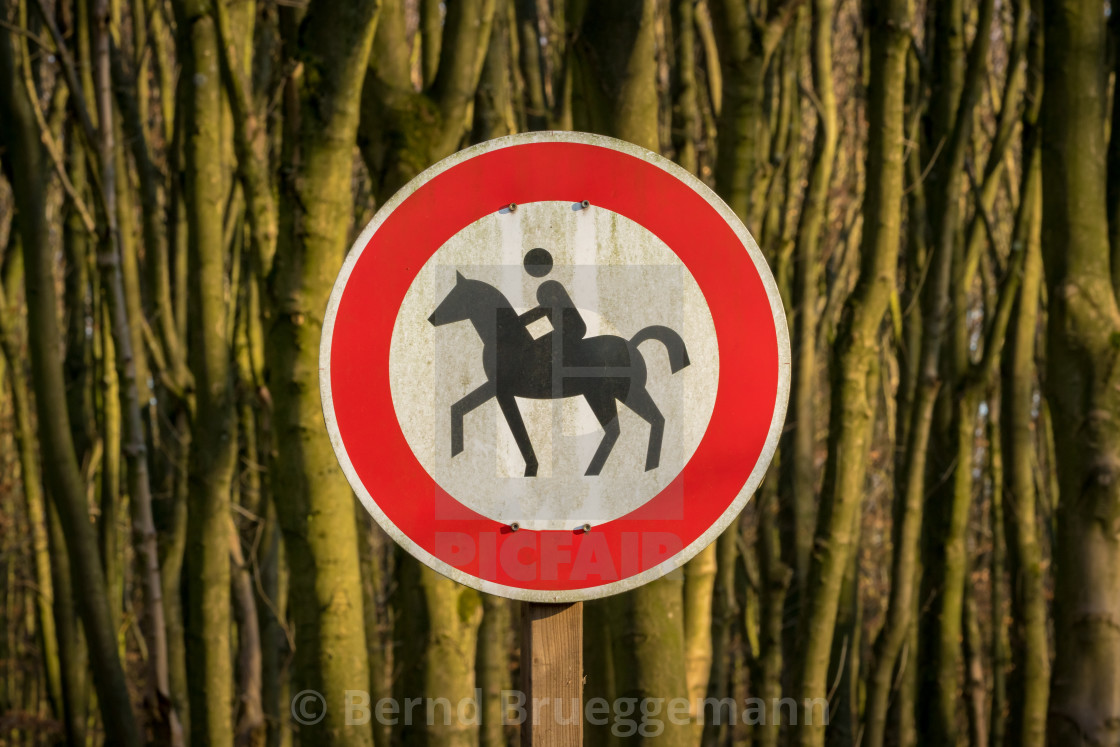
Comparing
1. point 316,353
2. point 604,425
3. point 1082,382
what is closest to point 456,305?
point 604,425

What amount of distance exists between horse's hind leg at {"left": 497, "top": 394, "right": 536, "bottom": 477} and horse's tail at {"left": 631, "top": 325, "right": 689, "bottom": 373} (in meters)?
0.22

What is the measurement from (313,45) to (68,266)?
11.9 feet

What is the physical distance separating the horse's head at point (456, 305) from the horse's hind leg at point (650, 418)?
28 cm

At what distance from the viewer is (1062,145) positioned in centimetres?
322

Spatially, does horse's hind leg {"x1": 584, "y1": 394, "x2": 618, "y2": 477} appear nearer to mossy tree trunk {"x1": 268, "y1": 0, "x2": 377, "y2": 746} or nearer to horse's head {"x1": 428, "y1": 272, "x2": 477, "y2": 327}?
horse's head {"x1": 428, "y1": 272, "x2": 477, "y2": 327}

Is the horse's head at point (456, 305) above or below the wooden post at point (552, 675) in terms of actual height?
above

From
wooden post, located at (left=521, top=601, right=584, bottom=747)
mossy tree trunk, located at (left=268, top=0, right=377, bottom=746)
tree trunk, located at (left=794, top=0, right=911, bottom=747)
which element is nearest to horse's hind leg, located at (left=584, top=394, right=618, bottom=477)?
wooden post, located at (left=521, top=601, right=584, bottom=747)

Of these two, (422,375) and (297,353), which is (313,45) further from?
(422,375)

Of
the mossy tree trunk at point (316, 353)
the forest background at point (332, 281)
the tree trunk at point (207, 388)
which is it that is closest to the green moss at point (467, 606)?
the forest background at point (332, 281)

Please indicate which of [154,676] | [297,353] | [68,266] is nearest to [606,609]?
[297,353]

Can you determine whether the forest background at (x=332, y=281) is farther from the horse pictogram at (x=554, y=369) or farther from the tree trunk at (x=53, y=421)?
the horse pictogram at (x=554, y=369)

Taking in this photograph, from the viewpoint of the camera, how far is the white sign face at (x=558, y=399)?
1.60 m

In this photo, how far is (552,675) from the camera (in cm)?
162

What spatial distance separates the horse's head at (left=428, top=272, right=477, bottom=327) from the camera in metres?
1.63
